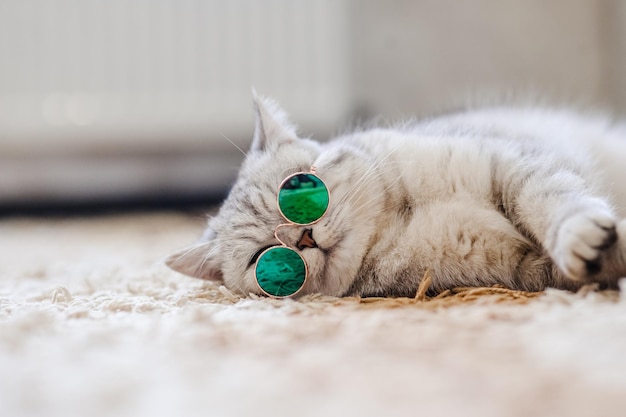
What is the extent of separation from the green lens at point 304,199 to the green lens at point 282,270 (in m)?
0.06

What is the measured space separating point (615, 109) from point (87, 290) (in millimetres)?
2138

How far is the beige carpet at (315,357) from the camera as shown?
21.5 inches

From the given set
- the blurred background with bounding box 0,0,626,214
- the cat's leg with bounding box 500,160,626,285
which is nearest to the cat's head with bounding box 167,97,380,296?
the cat's leg with bounding box 500,160,626,285

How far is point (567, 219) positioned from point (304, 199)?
0.42m

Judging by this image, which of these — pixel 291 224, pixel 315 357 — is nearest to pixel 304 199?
pixel 291 224

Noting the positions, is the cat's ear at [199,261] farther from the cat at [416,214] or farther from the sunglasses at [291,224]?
the sunglasses at [291,224]

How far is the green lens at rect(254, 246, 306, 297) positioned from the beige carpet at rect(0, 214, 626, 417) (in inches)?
1.7

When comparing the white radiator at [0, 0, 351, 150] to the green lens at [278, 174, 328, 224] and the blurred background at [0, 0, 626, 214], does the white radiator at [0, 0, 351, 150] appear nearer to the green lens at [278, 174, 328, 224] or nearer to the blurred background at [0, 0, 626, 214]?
the blurred background at [0, 0, 626, 214]

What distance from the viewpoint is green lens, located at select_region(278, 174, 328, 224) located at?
1.04 metres

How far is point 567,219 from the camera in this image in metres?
0.87

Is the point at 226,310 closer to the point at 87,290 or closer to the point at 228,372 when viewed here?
the point at 228,372

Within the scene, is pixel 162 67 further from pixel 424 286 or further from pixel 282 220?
pixel 424 286

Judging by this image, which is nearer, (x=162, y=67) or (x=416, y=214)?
(x=416, y=214)

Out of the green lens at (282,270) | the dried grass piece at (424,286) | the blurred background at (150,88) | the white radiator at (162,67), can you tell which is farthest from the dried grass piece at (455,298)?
the white radiator at (162,67)
